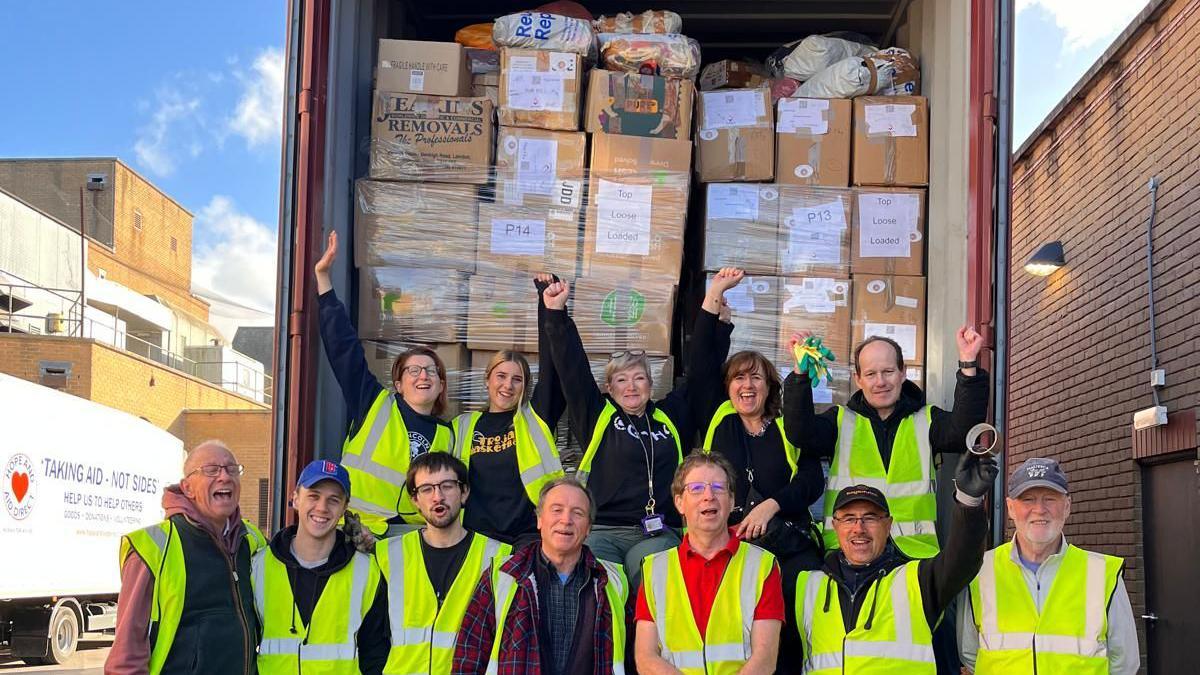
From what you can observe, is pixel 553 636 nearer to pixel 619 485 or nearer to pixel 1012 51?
pixel 619 485

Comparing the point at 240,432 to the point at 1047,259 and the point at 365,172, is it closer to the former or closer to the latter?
the point at 1047,259

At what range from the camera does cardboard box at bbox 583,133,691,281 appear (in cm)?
514

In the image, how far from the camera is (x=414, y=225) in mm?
5203

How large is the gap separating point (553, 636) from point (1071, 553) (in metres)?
1.49

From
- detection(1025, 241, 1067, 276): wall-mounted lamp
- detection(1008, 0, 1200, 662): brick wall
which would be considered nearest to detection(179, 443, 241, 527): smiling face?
detection(1008, 0, 1200, 662): brick wall

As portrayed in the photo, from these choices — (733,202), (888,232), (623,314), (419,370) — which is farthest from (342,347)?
(888,232)

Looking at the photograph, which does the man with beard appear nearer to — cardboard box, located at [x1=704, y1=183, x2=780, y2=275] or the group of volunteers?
the group of volunteers

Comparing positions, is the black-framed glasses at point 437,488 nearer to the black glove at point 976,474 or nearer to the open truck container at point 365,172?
the open truck container at point 365,172

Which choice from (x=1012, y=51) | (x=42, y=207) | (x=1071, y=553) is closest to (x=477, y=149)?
(x=1012, y=51)

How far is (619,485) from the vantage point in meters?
4.36

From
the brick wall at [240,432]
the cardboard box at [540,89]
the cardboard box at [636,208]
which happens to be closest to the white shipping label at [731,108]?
the cardboard box at [636,208]

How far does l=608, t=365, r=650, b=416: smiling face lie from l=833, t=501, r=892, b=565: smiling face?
1.09 meters

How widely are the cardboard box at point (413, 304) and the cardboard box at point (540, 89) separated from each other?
745 mm

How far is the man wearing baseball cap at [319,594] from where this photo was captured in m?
3.69
